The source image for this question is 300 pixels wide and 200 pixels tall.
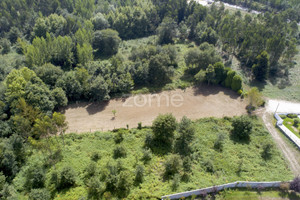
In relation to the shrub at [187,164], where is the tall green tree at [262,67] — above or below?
above

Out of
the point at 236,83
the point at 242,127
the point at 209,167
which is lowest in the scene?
the point at 209,167

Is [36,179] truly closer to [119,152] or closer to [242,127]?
[119,152]

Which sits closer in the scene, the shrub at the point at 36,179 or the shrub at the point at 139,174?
the shrub at the point at 36,179

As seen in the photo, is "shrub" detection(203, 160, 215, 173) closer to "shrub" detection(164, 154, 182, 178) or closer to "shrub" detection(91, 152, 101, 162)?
"shrub" detection(164, 154, 182, 178)

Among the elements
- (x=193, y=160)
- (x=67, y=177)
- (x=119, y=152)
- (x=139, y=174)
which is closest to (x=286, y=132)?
(x=193, y=160)

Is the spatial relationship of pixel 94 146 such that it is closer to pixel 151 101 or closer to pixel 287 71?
pixel 151 101

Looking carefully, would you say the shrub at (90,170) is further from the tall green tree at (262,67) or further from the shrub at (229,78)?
→ the tall green tree at (262,67)

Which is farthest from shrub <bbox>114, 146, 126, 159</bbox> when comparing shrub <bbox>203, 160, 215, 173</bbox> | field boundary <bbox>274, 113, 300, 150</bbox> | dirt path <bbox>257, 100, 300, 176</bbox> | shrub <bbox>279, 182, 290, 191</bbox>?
field boundary <bbox>274, 113, 300, 150</bbox>

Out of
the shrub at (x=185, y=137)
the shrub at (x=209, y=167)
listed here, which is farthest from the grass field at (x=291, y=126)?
the shrub at (x=185, y=137)
